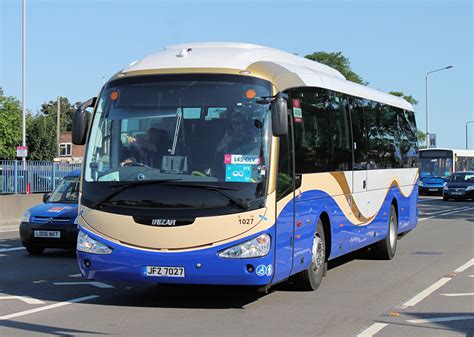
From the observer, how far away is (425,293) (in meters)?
9.80

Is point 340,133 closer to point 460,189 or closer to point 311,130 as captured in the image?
point 311,130

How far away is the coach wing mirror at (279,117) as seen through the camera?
27.0 ft

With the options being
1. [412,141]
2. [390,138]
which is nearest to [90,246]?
[390,138]

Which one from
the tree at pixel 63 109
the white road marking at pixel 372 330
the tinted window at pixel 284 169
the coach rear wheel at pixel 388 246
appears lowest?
the white road marking at pixel 372 330

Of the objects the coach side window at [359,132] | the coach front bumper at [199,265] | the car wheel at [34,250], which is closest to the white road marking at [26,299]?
the coach front bumper at [199,265]

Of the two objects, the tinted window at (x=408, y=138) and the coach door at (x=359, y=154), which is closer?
the coach door at (x=359, y=154)

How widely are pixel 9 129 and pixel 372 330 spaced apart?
6320 cm

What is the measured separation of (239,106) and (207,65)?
73 centimetres

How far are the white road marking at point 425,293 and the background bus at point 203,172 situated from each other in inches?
52.9

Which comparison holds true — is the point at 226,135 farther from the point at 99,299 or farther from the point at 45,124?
the point at 45,124

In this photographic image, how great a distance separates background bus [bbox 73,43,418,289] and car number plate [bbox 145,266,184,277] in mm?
11

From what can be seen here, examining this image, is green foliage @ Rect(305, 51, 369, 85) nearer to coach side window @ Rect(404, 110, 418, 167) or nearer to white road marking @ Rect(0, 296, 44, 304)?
coach side window @ Rect(404, 110, 418, 167)

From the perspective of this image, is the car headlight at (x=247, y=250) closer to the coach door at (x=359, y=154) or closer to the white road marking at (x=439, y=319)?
the white road marking at (x=439, y=319)

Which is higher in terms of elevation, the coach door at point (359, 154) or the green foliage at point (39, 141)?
the green foliage at point (39, 141)
